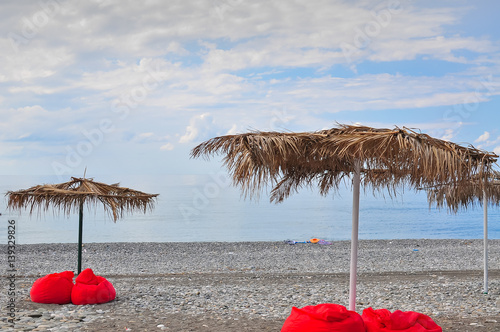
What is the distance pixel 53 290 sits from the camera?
760 centimetres

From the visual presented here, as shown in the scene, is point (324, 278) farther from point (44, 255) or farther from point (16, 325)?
point (44, 255)

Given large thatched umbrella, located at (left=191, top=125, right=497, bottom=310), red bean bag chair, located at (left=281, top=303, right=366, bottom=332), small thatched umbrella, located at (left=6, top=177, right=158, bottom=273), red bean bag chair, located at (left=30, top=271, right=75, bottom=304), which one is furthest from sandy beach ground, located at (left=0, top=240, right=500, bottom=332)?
large thatched umbrella, located at (left=191, top=125, right=497, bottom=310)

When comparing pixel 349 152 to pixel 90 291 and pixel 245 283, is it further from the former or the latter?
pixel 245 283

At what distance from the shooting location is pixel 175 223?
37.5m

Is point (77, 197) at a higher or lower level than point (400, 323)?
higher

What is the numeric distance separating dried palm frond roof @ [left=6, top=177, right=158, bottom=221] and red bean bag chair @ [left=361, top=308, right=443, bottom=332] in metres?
5.22

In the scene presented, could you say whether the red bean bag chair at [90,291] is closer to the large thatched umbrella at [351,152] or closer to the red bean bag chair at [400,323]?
the large thatched umbrella at [351,152]

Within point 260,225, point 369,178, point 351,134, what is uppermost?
point 351,134

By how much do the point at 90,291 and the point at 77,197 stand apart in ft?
6.04

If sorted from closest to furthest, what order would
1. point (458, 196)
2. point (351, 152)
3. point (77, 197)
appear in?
point (351, 152) → point (77, 197) → point (458, 196)

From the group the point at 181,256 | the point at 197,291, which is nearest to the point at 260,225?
the point at 181,256

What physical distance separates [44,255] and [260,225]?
21802mm

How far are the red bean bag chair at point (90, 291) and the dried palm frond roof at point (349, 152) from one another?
3766 mm

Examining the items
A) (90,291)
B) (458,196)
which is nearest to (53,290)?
(90,291)
